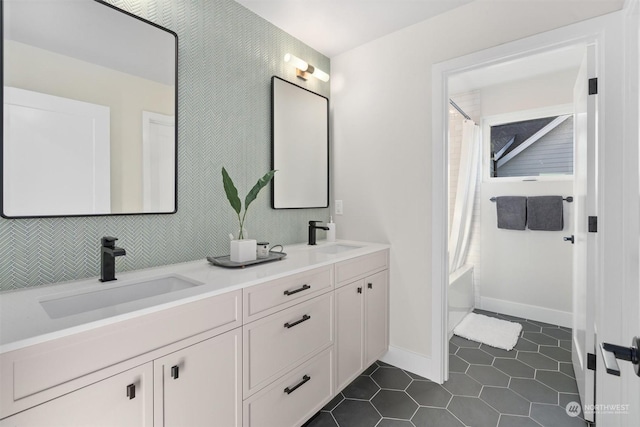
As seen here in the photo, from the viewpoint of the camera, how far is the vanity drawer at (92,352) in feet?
2.59

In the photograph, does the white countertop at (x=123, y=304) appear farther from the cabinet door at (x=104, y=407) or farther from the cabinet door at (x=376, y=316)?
the cabinet door at (x=376, y=316)

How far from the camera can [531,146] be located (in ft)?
10.6

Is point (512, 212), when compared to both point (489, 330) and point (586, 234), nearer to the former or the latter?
point (489, 330)

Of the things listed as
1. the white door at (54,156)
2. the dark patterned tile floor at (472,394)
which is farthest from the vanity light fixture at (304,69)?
the dark patterned tile floor at (472,394)

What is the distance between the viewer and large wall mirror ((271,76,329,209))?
2.26 metres

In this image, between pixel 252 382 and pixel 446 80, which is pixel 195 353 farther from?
pixel 446 80

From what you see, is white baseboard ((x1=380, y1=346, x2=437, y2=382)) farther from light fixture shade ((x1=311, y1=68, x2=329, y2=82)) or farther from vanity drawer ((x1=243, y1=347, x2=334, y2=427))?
light fixture shade ((x1=311, y1=68, x2=329, y2=82))

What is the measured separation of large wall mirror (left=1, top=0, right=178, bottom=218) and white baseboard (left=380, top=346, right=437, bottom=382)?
1868 mm

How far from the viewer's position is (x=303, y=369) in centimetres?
164

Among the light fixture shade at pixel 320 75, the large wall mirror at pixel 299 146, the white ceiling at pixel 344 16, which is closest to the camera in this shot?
the white ceiling at pixel 344 16

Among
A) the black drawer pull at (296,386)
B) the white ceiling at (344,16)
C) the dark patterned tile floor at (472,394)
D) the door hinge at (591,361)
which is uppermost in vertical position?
the white ceiling at (344,16)

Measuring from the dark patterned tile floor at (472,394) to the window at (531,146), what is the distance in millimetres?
1688

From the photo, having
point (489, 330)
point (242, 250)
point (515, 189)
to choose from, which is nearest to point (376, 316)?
point (242, 250)

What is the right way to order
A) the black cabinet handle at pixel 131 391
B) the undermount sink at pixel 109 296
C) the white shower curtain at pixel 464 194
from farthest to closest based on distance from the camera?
the white shower curtain at pixel 464 194 < the undermount sink at pixel 109 296 < the black cabinet handle at pixel 131 391
